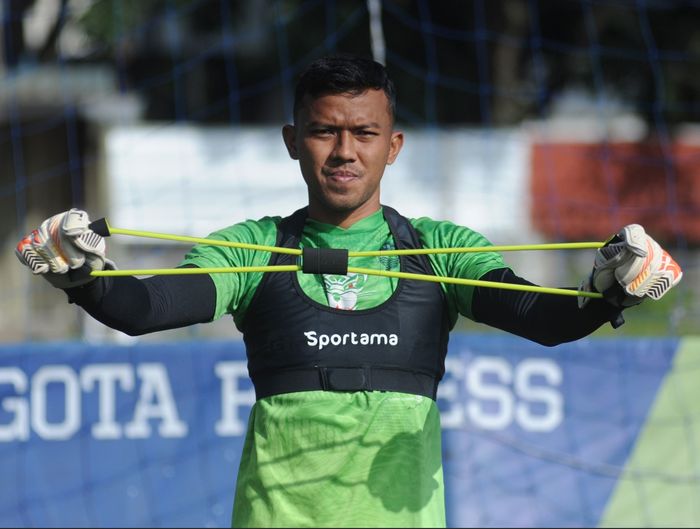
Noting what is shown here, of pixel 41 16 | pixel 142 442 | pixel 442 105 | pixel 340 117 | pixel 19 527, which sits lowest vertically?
pixel 19 527

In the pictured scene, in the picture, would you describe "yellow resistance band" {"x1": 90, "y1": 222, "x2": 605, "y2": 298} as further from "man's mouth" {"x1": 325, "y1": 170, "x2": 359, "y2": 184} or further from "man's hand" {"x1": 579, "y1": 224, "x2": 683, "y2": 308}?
"man's mouth" {"x1": 325, "y1": 170, "x2": 359, "y2": 184}

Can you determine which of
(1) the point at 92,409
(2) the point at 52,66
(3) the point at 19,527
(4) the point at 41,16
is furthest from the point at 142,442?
(2) the point at 52,66

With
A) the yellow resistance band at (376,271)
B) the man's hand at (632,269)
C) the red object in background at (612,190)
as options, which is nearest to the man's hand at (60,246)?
the yellow resistance band at (376,271)

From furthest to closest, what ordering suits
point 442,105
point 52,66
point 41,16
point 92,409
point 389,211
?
point 52,66 → point 442,105 → point 41,16 → point 92,409 → point 389,211

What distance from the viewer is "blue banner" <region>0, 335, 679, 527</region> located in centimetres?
502

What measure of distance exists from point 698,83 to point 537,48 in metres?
1.63

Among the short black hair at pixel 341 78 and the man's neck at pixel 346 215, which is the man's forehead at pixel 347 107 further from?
the man's neck at pixel 346 215

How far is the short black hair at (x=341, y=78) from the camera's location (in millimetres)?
2734

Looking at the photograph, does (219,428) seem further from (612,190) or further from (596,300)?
(612,190)

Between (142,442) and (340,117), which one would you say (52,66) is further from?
(340,117)

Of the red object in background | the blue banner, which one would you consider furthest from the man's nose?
the red object in background

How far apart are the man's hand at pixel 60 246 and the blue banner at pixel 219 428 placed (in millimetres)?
2710

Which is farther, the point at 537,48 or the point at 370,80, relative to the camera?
the point at 537,48

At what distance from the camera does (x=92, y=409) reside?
16.5ft
